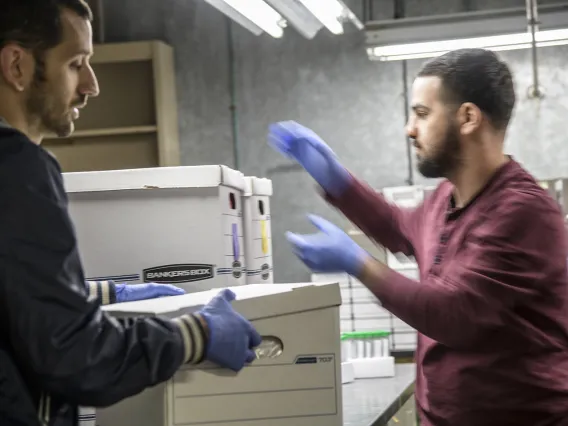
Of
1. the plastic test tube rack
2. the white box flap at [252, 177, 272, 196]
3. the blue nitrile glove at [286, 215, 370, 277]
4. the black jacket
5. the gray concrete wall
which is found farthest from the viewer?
the gray concrete wall

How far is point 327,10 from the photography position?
2.97m

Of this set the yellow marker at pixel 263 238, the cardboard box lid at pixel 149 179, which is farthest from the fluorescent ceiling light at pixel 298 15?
the cardboard box lid at pixel 149 179

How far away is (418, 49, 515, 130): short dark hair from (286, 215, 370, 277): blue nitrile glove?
1.36ft

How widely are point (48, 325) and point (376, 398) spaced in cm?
141

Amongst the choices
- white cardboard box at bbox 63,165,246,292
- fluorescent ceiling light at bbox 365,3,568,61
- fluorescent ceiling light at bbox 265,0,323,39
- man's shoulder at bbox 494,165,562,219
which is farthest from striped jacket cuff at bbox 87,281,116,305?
fluorescent ceiling light at bbox 365,3,568,61

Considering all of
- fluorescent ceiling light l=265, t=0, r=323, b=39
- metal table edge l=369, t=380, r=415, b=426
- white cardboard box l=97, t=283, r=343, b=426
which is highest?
fluorescent ceiling light l=265, t=0, r=323, b=39

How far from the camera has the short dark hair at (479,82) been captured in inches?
70.7

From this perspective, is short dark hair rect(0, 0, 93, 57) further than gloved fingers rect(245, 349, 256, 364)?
No

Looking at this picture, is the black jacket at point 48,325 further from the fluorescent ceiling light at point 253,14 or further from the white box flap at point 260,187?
the fluorescent ceiling light at point 253,14

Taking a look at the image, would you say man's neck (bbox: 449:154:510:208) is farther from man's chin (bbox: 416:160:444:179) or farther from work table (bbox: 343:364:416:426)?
work table (bbox: 343:364:416:426)

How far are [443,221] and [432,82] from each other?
12.9 inches

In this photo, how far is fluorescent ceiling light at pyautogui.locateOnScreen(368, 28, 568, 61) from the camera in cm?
323

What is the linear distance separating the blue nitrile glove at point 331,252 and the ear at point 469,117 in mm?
370

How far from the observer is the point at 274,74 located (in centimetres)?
443
